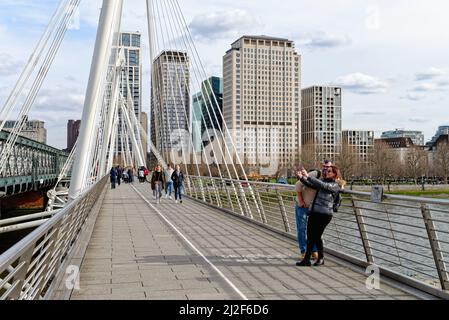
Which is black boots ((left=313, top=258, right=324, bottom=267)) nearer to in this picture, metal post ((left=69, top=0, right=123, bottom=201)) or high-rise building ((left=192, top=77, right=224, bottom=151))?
metal post ((left=69, top=0, right=123, bottom=201))

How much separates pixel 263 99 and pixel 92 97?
85471 mm

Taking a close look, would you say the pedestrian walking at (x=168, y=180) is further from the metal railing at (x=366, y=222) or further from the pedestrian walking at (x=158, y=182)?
the metal railing at (x=366, y=222)

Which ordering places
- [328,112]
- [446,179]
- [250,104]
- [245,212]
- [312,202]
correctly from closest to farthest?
[312,202], [245,212], [446,179], [250,104], [328,112]

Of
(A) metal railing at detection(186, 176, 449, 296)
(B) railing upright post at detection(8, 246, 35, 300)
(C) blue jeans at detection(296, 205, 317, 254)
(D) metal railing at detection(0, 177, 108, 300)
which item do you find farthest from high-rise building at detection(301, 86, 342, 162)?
(B) railing upright post at detection(8, 246, 35, 300)

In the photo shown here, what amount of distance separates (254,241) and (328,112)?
114965 mm

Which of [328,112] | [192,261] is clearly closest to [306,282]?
[192,261]

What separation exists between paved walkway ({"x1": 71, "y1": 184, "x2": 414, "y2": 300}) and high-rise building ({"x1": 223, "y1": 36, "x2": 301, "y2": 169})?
48579 mm

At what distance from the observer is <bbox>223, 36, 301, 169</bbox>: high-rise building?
6688cm

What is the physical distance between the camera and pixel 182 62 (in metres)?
27.1

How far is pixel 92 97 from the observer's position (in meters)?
11.9

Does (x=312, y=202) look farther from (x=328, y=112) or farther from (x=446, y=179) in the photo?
(x=328, y=112)

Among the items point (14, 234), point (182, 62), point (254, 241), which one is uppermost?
point (182, 62)

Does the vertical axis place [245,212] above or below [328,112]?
below

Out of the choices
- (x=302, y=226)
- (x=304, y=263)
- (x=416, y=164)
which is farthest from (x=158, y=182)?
(x=416, y=164)
